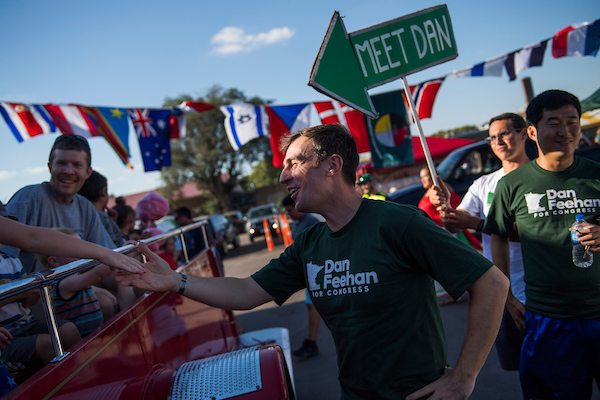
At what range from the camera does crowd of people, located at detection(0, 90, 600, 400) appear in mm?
1491

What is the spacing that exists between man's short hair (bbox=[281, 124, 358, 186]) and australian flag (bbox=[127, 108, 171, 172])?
725cm

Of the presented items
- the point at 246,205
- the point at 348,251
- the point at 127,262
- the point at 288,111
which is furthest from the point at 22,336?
the point at 246,205

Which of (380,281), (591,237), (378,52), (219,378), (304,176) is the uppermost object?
(378,52)

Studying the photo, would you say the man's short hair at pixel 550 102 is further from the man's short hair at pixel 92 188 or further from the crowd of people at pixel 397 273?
the man's short hair at pixel 92 188

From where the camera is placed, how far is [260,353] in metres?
1.83

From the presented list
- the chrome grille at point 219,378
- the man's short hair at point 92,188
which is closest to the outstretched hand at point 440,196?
the chrome grille at point 219,378

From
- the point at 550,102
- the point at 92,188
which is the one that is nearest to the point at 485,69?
the point at 550,102

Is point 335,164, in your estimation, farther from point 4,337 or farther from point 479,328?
point 4,337

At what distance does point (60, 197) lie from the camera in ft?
9.68

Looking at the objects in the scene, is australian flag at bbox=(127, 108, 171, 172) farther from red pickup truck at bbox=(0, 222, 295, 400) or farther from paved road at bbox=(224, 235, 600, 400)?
red pickup truck at bbox=(0, 222, 295, 400)

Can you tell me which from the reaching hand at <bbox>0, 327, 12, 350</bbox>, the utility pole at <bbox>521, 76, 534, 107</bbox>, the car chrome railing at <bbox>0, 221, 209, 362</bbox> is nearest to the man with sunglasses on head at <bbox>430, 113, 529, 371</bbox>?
the car chrome railing at <bbox>0, 221, 209, 362</bbox>

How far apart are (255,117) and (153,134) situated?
2.28 m

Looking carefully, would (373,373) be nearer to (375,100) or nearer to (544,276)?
(544,276)

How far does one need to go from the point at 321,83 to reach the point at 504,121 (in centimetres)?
198
